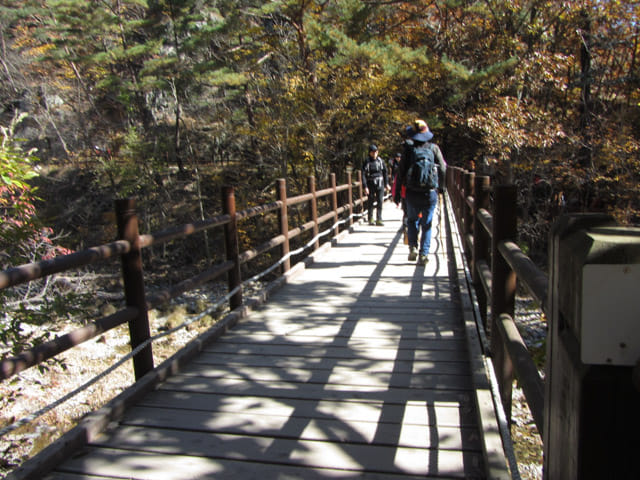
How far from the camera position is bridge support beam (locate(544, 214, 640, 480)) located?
858 mm

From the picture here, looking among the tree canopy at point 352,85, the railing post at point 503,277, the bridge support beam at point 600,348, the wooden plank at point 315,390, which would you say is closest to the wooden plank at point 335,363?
the wooden plank at point 315,390

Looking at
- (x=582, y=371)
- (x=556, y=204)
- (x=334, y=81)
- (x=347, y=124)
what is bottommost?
(x=556, y=204)

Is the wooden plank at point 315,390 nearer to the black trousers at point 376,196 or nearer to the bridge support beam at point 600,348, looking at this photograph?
Result: the bridge support beam at point 600,348

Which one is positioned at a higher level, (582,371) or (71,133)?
(71,133)

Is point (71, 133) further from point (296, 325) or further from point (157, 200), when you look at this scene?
point (296, 325)

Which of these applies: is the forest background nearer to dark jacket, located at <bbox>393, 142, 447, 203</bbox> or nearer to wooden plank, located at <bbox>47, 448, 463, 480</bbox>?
dark jacket, located at <bbox>393, 142, 447, 203</bbox>

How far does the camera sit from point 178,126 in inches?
965

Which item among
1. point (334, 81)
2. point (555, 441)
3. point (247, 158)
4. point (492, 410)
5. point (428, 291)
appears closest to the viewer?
point (555, 441)

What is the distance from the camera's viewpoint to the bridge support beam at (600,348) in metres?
0.86

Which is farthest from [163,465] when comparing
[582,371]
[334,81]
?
[334,81]

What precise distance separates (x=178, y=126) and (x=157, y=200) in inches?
144

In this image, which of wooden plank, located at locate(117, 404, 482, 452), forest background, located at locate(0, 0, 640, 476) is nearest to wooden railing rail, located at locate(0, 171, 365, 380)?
wooden plank, located at locate(117, 404, 482, 452)

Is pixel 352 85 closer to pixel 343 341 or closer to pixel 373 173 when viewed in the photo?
pixel 373 173

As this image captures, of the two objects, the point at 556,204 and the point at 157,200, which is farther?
the point at 157,200
